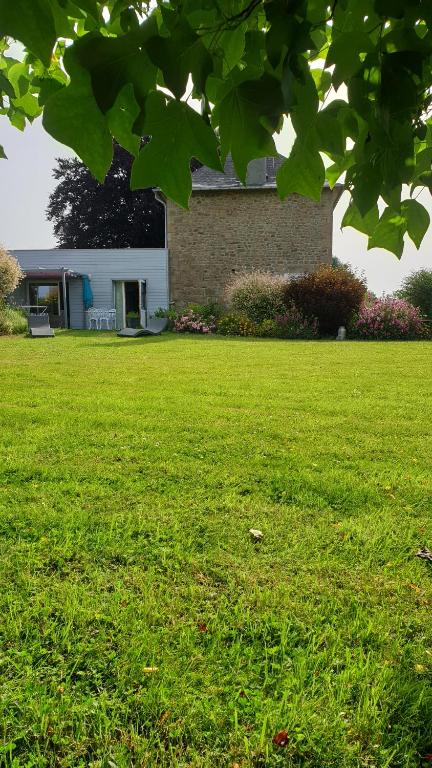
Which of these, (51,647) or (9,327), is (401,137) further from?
(9,327)

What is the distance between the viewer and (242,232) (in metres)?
21.2

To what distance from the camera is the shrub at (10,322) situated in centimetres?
1746

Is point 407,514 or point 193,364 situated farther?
point 193,364

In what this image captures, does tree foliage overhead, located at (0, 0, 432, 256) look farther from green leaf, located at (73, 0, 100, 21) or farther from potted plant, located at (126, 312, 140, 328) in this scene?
potted plant, located at (126, 312, 140, 328)

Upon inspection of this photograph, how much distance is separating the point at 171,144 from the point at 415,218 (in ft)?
2.69

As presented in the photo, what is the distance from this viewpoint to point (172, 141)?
886mm

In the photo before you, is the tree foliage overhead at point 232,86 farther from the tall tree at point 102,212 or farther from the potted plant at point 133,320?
the tall tree at point 102,212

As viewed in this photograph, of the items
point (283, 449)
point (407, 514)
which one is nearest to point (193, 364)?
point (283, 449)

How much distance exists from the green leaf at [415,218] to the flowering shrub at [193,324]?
652 inches

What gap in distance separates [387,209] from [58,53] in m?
1.47

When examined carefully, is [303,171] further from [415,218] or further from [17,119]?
[17,119]

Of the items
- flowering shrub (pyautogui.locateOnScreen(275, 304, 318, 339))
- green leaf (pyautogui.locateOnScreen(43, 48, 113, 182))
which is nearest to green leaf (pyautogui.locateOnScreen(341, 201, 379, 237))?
green leaf (pyautogui.locateOnScreen(43, 48, 113, 182))

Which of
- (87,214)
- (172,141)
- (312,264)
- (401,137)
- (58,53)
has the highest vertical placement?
(87,214)

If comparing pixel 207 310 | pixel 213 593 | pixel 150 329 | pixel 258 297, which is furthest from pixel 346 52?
pixel 207 310
